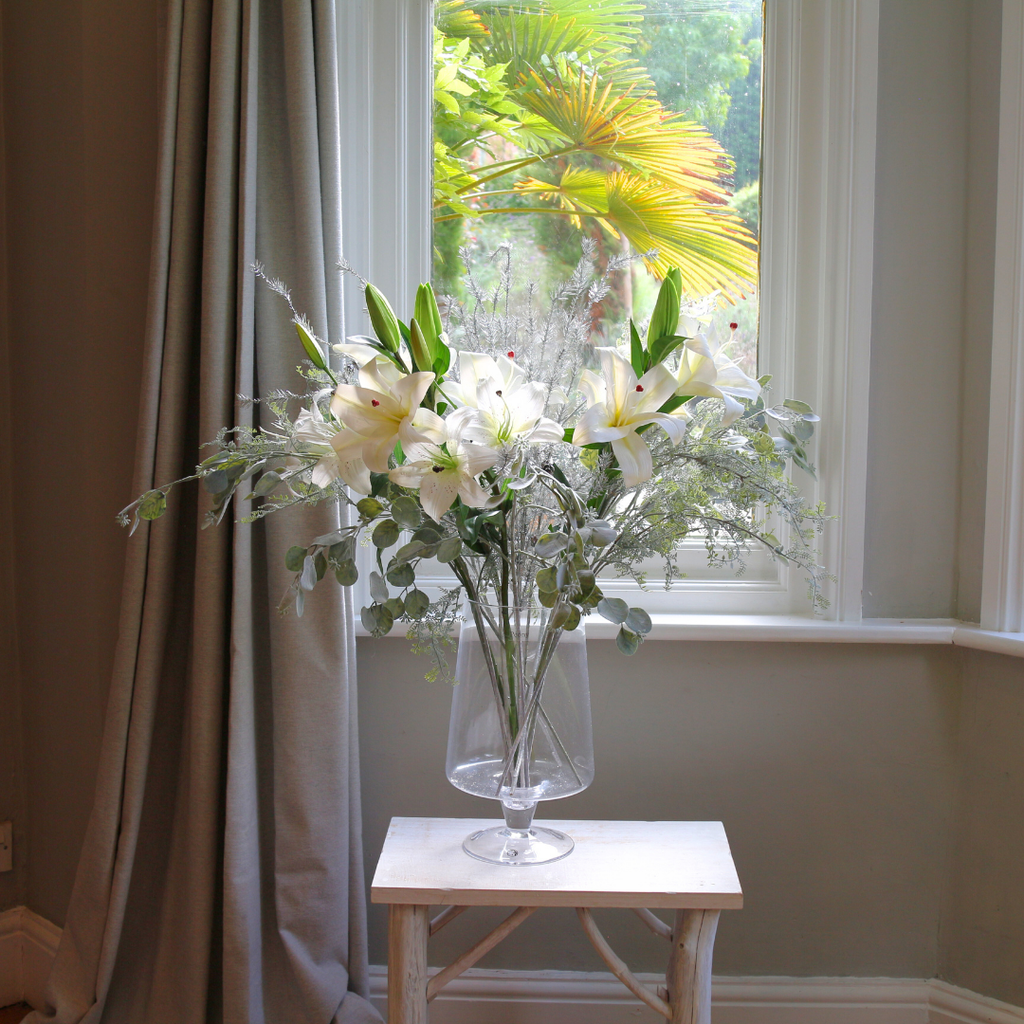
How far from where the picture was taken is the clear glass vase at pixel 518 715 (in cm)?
125

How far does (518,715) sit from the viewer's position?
126cm

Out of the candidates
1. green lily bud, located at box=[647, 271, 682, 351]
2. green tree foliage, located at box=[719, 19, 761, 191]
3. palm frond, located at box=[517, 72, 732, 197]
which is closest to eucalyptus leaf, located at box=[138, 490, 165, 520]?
green lily bud, located at box=[647, 271, 682, 351]

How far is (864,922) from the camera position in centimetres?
169

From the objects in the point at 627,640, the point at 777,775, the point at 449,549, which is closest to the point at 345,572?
the point at 449,549

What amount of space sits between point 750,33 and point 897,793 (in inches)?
57.4

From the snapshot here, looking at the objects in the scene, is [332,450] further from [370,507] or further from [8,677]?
[8,677]

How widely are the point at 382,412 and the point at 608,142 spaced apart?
3.35 ft

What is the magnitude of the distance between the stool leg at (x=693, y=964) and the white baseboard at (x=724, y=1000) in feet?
1.41

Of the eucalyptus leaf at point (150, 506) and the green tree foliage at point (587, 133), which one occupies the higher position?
the green tree foliage at point (587, 133)

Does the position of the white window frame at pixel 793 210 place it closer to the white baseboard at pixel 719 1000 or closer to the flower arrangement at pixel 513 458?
the flower arrangement at pixel 513 458

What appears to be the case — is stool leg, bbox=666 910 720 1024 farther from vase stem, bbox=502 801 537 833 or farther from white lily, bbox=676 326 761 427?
white lily, bbox=676 326 761 427

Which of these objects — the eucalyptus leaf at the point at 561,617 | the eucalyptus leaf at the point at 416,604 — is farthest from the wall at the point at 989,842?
the eucalyptus leaf at the point at 416,604

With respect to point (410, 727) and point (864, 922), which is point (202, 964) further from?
point (864, 922)

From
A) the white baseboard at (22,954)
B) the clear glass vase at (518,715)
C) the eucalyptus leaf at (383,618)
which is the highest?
the eucalyptus leaf at (383,618)
